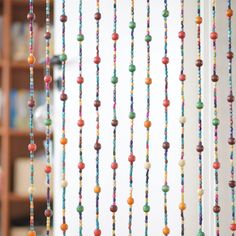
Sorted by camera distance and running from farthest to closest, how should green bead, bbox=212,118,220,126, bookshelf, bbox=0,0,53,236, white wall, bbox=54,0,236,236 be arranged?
bookshelf, bbox=0,0,53,236 → white wall, bbox=54,0,236,236 → green bead, bbox=212,118,220,126

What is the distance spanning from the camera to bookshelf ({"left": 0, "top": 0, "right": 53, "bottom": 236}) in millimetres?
3975

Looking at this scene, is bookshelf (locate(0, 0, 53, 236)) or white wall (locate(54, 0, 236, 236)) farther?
bookshelf (locate(0, 0, 53, 236))

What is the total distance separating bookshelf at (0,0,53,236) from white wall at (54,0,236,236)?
1631 mm

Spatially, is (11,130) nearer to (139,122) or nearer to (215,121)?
(139,122)

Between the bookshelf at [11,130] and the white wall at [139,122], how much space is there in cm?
163

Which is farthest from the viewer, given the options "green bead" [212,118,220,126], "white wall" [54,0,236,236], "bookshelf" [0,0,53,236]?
"bookshelf" [0,0,53,236]

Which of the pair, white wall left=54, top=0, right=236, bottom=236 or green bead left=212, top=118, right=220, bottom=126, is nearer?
green bead left=212, top=118, right=220, bottom=126

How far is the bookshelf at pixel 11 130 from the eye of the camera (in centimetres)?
397

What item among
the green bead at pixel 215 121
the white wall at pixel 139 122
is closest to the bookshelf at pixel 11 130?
the white wall at pixel 139 122

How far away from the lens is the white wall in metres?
2.12

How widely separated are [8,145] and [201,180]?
2.35 meters

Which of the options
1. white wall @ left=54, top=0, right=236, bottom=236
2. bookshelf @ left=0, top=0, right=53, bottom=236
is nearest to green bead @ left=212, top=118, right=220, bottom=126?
white wall @ left=54, top=0, right=236, bottom=236

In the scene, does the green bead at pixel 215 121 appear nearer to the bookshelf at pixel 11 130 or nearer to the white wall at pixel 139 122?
the white wall at pixel 139 122

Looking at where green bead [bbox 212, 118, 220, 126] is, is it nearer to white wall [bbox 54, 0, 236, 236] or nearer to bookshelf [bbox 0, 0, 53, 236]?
white wall [bbox 54, 0, 236, 236]
